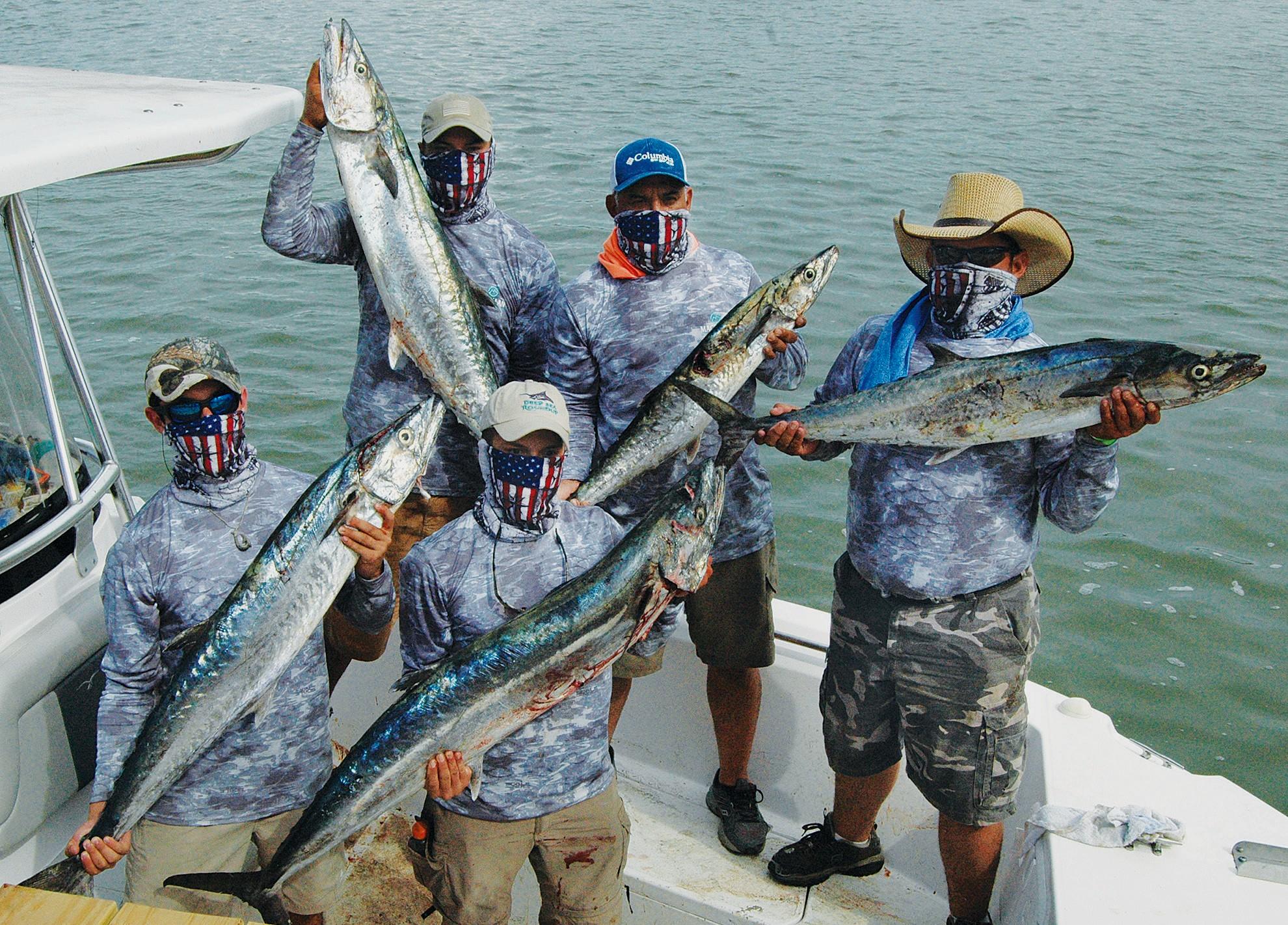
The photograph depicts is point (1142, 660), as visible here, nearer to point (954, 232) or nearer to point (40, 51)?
point (954, 232)

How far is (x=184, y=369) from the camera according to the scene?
299 centimetres

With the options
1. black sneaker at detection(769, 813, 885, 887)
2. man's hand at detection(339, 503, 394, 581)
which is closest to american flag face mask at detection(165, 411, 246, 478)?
man's hand at detection(339, 503, 394, 581)

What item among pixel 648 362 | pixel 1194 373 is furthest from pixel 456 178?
pixel 1194 373

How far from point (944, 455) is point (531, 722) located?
142 cm

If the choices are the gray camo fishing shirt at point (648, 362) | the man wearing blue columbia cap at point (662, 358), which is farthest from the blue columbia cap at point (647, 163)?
the gray camo fishing shirt at point (648, 362)

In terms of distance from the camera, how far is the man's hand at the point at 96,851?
298cm

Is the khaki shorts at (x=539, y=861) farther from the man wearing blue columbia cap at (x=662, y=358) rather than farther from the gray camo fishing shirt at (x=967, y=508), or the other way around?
the gray camo fishing shirt at (x=967, y=508)

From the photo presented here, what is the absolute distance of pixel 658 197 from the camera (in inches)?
148

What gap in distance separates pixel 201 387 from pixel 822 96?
17.6 meters

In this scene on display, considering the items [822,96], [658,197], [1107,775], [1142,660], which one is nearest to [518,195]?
[822,96]

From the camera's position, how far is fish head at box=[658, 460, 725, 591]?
2.86 m

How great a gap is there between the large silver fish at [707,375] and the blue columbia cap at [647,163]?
490 millimetres

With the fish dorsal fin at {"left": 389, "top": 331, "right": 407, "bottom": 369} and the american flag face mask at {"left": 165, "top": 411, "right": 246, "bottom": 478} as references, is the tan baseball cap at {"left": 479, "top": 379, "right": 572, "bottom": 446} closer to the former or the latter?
the american flag face mask at {"left": 165, "top": 411, "right": 246, "bottom": 478}

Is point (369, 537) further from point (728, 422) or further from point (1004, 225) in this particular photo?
point (1004, 225)
